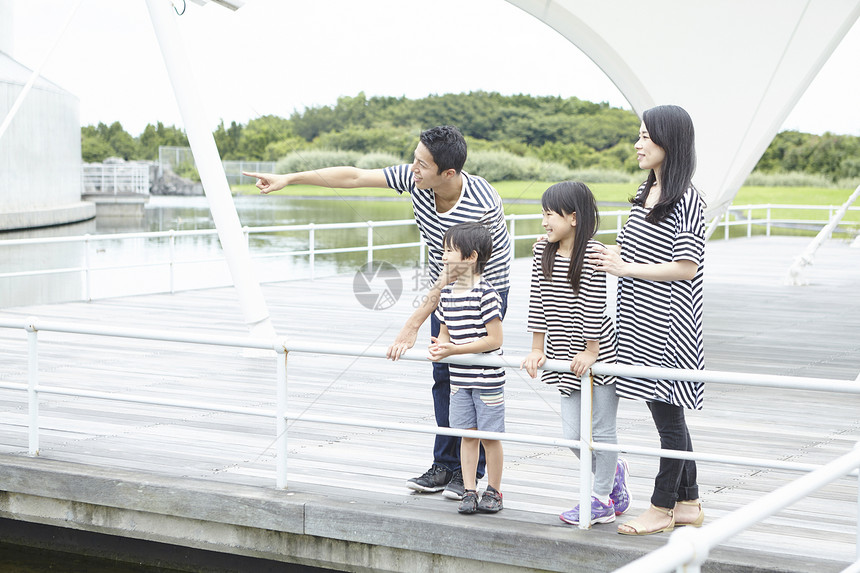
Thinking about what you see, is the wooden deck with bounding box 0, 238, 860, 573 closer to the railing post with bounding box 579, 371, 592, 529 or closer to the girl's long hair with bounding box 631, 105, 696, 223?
the railing post with bounding box 579, 371, 592, 529

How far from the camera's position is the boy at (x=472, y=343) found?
279 centimetres

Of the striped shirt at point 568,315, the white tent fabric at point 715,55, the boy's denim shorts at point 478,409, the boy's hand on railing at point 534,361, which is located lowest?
the boy's denim shorts at point 478,409

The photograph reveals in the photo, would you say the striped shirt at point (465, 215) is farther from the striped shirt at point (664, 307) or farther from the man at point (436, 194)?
the striped shirt at point (664, 307)

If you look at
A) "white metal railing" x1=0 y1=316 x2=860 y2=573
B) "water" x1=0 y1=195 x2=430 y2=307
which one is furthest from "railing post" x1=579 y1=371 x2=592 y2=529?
"water" x1=0 y1=195 x2=430 y2=307

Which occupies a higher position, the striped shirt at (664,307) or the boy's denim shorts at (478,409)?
the striped shirt at (664,307)

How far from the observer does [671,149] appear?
2623mm

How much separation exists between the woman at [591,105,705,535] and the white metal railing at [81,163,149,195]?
40577mm

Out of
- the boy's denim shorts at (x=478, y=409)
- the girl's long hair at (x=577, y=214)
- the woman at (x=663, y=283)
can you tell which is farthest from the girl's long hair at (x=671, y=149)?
the boy's denim shorts at (x=478, y=409)

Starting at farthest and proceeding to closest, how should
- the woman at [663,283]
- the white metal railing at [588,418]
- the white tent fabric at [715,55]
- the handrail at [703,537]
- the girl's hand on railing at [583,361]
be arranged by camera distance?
the white tent fabric at [715,55] < the girl's hand on railing at [583,361] < the woman at [663,283] < the white metal railing at [588,418] < the handrail at [703,537]

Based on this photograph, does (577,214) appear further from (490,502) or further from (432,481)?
(432,481)

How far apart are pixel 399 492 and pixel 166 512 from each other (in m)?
0.86

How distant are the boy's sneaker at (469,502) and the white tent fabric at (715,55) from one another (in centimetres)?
430

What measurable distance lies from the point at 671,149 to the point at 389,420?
234 centimetres

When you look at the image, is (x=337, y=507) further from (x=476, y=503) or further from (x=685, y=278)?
(x=685, y=278)
